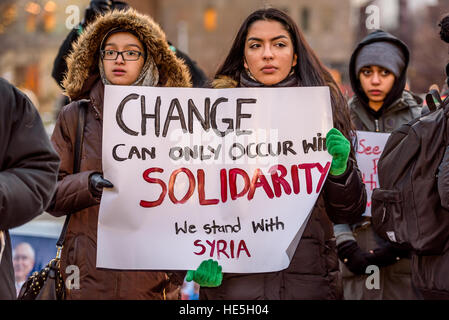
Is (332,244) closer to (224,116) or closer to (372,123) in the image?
(224,116)

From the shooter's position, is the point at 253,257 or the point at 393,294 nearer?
the point at 253,257

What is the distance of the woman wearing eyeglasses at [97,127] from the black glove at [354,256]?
1318mm

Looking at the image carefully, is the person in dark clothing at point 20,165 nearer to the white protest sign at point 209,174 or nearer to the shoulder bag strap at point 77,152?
the white protest sign at point 209,174

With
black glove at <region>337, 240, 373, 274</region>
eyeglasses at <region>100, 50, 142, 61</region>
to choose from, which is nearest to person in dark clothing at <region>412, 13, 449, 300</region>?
black glove at <region>337, 240, 373, 274</region>

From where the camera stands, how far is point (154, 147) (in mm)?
3873

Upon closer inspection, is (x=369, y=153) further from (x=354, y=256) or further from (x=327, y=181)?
(x=327, y=181)

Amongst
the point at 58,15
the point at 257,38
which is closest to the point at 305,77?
the point at 257,38

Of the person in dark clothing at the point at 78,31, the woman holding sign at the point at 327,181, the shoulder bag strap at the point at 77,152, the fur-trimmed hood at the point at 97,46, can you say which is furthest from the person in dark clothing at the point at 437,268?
the person in dark clothing at the point at 78,31

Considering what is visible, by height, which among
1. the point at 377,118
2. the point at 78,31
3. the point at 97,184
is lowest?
the point at 97,184

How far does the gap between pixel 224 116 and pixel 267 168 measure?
0.34 metres

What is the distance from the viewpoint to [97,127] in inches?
161

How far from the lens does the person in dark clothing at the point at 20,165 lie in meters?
2.97

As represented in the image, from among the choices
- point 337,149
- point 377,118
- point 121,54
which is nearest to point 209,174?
point 337,149

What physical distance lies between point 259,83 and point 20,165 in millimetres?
1429
